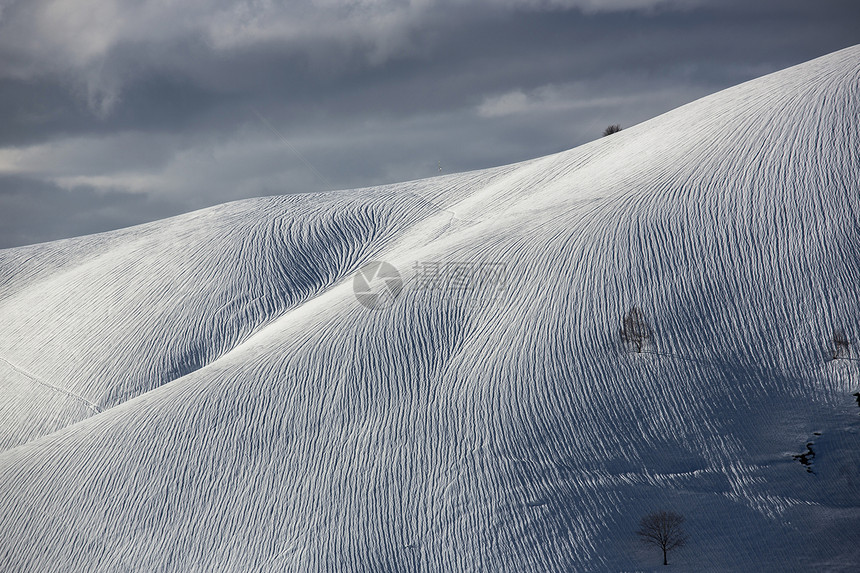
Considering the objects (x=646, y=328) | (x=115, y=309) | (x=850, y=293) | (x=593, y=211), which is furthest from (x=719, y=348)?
(x=115, y=309)

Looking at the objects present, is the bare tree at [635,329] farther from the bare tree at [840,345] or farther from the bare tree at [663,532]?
the bare tree at [840,345]

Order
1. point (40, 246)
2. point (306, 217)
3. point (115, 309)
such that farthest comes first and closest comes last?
point (40, 246) < point (306, 217) < point (115, 309)

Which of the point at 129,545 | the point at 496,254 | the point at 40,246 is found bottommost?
the point at 129,545

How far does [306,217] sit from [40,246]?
48.1 ft

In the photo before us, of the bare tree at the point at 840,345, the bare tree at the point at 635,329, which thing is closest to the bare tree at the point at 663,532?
the bare tree at the point at 635,329

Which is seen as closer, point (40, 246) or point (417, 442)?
point (417, 442)

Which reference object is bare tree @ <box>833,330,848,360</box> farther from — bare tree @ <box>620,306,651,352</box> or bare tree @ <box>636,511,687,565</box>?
bare tree @ <box>636,511,687,565</box>

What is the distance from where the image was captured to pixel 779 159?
66.4 ft

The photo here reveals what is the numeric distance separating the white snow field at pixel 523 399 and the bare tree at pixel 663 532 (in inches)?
7.8

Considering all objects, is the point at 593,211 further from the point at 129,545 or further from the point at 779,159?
the point at 129,545

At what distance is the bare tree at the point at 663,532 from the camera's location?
15352mm

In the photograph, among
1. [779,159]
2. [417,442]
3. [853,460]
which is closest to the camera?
[853,460]

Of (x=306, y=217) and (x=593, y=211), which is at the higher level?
(x=306, y=217)

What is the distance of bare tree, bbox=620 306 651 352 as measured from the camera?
701 inches
